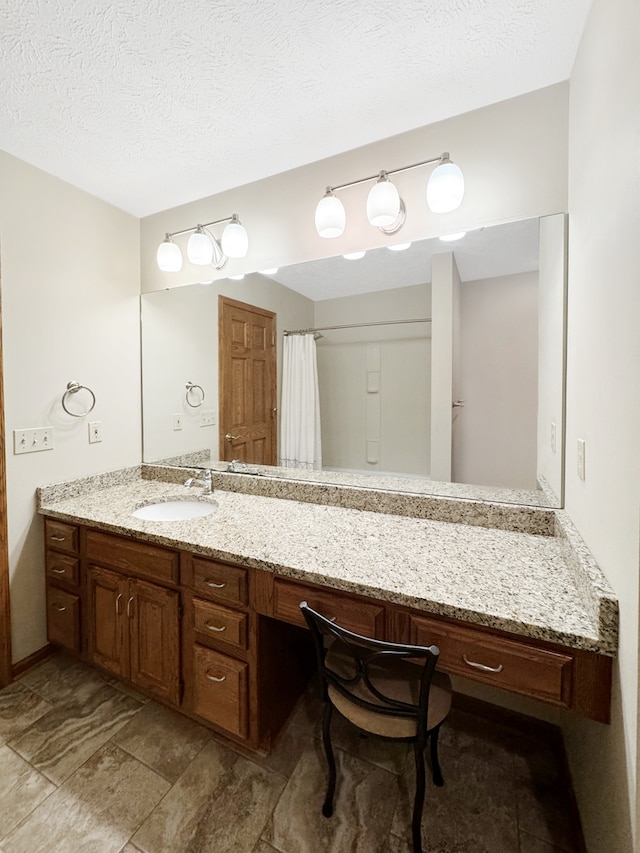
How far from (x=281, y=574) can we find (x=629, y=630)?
839mm

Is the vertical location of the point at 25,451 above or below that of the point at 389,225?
below

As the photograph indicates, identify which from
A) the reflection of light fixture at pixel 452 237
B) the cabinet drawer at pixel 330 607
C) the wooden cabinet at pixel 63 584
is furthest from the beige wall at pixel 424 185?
the wooden cabinet at pixel 63 584

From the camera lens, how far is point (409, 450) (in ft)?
5.24

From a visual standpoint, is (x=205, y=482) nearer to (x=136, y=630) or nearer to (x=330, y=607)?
(x=136, y=630)

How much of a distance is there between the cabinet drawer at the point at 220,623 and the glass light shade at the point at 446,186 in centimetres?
160

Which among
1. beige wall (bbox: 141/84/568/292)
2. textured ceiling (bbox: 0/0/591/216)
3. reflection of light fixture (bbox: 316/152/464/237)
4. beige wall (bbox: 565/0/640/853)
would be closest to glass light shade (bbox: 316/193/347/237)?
reflection of light fixture (bbox: 316/152/464/237)

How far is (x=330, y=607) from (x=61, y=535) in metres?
1.37

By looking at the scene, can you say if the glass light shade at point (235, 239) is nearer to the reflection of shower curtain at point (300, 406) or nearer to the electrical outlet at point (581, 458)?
the reflection of shower curtain at point (300, 406)

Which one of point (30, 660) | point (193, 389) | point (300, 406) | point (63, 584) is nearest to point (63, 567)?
point (63, 584)

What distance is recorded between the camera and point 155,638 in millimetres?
1442

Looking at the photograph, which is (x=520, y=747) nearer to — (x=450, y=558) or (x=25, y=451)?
(x=450, y=558)

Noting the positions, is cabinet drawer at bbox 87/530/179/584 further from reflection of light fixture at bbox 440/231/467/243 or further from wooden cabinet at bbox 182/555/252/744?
reflection of light fixture at bbox 440/231/467/243

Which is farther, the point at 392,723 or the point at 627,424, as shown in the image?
the point at 392,723

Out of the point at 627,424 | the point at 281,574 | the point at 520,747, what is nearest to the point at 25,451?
the point at 281,574
